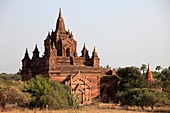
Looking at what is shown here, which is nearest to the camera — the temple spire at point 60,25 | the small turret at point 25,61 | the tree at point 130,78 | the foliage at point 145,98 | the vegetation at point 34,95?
the vegetation at point 34,95

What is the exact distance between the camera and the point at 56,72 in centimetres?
3256

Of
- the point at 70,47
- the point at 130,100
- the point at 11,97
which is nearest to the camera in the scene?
the point at 11,97

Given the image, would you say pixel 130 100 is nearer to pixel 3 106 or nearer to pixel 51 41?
pixel 3 106

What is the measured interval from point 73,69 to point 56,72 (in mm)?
2100

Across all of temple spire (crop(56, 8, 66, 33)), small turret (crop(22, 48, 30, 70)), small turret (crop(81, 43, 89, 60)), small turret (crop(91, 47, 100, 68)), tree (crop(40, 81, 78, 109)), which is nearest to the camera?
tree (crop(40, 81, 78, 109))

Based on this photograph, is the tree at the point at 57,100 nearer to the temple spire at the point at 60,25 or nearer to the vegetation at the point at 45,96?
the vegetation at the point at 45,96

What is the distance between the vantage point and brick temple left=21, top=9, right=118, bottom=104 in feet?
107

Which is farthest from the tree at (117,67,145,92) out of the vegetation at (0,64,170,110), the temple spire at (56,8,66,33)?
the temple spire at (56,8,66,33)

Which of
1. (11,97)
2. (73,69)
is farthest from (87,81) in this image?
(11,97)

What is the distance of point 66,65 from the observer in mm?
33781

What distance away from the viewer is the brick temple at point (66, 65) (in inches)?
1288

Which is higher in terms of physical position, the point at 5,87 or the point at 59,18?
the point at 59,18

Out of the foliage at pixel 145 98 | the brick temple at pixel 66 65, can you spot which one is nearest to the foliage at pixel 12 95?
the foliage at pixel 145 98

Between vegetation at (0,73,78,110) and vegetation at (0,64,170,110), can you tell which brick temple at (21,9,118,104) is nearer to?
vegetation at (0,64,170,110)
